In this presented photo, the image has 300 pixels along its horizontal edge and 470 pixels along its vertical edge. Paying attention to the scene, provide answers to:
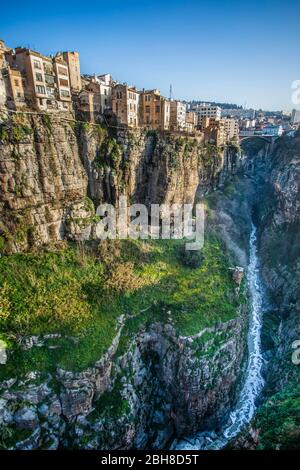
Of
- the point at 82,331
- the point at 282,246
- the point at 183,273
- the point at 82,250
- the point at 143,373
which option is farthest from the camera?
the point at 282,246

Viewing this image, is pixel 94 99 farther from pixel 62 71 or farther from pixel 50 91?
pixel 50 91

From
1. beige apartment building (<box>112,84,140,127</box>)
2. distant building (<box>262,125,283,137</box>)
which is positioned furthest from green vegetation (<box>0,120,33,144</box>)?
distant building (<box>262,125,283,137</box>)

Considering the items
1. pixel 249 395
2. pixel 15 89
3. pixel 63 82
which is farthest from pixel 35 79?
pixel 249 395

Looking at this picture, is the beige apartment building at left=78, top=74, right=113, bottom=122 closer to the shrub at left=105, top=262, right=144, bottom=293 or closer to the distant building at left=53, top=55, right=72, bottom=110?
the distant building at left=53, top=55, right=72, bottom=110

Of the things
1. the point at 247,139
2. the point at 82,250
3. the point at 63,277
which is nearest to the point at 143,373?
the point at 63,277

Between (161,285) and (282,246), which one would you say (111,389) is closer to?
(161,285)

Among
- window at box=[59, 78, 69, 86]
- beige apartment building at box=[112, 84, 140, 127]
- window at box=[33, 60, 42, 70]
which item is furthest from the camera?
beige apartment building at box=[112, 84, 140, 127]

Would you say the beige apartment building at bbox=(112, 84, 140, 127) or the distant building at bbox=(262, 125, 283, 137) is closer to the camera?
the beige apartment building at bbox=(112, 84, 140, 127)
